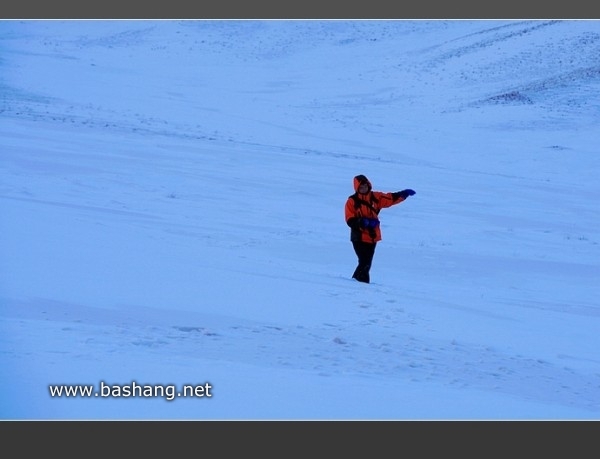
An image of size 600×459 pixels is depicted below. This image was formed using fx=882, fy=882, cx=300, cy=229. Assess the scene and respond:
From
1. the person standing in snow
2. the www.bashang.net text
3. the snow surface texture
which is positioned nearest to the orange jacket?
the person standing in snow

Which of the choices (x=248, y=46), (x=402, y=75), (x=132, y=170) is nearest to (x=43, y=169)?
(x=132, y=170)

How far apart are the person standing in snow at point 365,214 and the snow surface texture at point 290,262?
Result: 0.46m

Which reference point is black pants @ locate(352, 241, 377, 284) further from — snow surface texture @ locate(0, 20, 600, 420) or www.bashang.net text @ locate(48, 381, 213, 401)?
www.bashang.net text @ locate(48, 381, 213, 401)

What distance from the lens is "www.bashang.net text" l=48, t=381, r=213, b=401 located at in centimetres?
605

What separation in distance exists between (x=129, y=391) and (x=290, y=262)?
5.09 meters

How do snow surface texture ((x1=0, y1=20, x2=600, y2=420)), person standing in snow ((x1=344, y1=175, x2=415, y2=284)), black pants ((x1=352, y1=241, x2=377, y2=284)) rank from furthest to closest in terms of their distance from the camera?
black pants ((x1=352, y1=241, x2=377, y2=284)) → person standing in snow ((x1=344, y1=175, x2=415, y2=284)) → snow surface texture ((x1=0, y1=20, x2=600, y2=420))

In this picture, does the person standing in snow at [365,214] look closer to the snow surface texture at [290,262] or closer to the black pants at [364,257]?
the black pants at [364,257]

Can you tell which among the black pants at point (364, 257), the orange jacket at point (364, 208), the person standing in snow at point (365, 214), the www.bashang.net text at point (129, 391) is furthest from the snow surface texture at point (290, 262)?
the orange jacket at point (364, 208)

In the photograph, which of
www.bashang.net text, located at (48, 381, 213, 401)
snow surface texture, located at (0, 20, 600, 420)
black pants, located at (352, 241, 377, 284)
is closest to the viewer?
www.bashang.net text, located at (48, 381, 213, 401)

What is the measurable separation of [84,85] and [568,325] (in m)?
33.0

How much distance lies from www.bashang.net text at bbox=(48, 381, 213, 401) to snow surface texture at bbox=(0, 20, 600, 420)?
5 centimetres

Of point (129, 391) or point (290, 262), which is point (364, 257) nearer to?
point (290, 262)

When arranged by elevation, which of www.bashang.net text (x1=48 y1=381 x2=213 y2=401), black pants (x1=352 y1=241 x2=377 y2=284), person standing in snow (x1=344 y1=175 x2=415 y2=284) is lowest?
www.bashang.net text (x1=48 y1=381 x2=213 y2=401)

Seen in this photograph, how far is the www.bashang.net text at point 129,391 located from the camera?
6.05m
